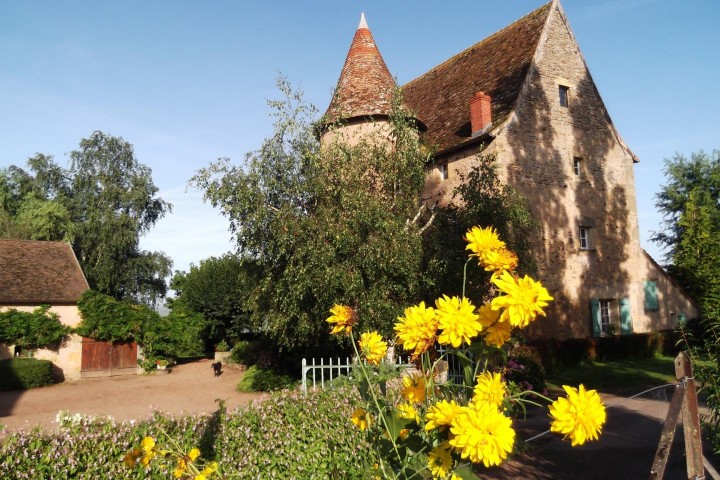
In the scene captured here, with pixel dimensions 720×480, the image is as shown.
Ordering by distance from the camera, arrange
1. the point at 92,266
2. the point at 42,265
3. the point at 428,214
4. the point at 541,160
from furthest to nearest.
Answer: the point at 92,266 → the point at 42,265 → the point at 541,160 → the point at 428,214

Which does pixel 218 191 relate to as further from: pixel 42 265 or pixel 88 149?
pixel 88 149

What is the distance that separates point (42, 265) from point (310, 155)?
1819cm

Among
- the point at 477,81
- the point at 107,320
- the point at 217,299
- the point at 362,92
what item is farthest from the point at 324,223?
the point at 217,299

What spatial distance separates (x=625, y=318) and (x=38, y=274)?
25.4 meters

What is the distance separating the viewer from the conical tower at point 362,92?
1449 centimetres

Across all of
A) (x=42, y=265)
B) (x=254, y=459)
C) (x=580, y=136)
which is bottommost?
(x=254, y=459)

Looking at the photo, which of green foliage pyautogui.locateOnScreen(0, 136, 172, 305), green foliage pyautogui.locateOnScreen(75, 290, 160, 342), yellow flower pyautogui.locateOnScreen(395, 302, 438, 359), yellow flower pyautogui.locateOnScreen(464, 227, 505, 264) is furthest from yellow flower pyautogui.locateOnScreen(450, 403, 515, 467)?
green foliage pyautogui.locateOnScreen(0, 136, 172, 305)

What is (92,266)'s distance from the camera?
3281cm

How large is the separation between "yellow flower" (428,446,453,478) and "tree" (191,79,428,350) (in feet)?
29.4

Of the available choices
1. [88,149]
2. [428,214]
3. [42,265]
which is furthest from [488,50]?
[88,149]

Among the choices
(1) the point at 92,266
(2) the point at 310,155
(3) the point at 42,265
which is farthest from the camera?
(1) the point at 92,266

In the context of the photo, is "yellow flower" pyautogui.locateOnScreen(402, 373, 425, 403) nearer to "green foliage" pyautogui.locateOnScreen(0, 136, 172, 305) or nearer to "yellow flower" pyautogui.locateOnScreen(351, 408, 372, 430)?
"yellow flower" pyautogui.locateOnScreen(351, 408, 372, 430)

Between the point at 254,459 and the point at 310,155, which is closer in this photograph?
the point at 254,459

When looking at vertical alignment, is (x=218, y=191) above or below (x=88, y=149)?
below
